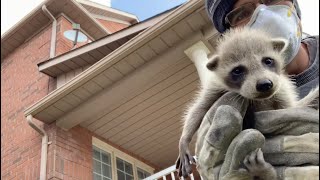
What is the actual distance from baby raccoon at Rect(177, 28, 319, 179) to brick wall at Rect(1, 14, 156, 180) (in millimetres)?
5078

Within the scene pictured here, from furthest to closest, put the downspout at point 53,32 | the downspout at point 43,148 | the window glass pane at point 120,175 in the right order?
1. the downspout at point 53,32
2. the window glass pane at point 120,175
3. the downspout at point 43,148

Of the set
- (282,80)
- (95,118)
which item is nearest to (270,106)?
(282,80)

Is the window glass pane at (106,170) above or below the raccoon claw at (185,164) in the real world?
above

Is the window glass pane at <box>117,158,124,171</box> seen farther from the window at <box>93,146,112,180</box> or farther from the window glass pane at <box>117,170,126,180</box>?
the window at <box>93,146,112,180</box>

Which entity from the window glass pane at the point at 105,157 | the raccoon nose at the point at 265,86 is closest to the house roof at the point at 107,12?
the window glass pane at the point at 105,157

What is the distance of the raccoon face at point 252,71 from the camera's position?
1.78m

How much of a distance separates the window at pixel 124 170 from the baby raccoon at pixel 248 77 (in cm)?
605

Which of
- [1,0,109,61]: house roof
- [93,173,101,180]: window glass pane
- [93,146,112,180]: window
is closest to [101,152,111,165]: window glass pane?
[93,146,112,180]: window

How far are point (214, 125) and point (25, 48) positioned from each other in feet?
29.8

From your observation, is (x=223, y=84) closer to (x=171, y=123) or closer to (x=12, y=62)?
(x=171, y=123)

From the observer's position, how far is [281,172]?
4.97 feet

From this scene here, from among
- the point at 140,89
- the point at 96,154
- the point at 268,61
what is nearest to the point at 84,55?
the point at 96,154

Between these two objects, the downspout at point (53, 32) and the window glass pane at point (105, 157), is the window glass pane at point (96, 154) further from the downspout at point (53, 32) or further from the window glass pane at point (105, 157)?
the downspout at point (53, 32)

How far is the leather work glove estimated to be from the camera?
1511 millimetres
